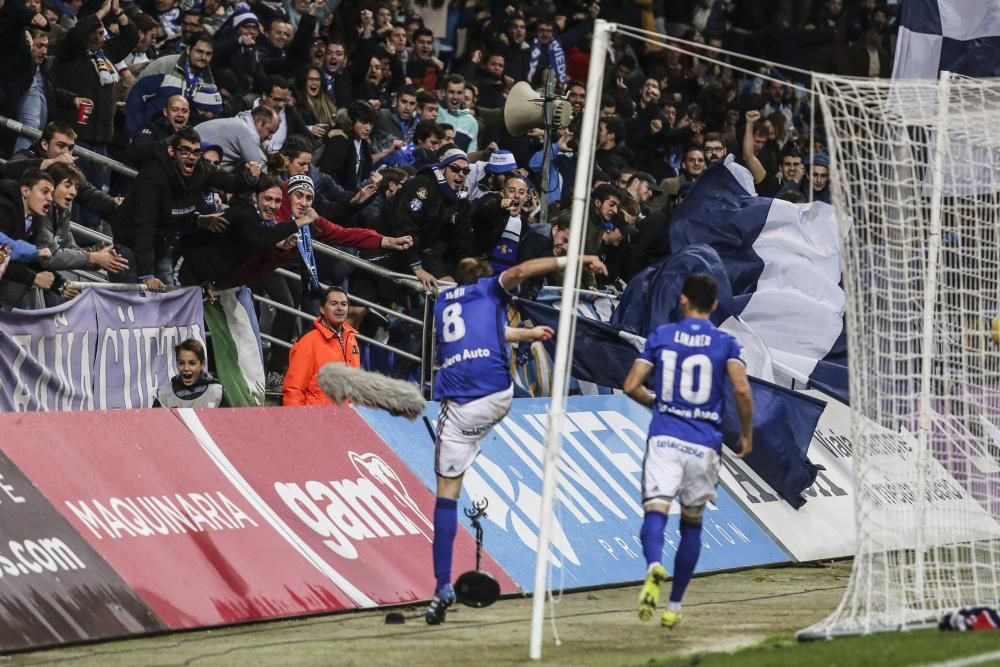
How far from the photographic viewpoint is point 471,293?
10.5m

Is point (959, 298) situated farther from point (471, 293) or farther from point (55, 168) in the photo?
point (55, 168)

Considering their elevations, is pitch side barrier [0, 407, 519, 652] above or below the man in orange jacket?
below

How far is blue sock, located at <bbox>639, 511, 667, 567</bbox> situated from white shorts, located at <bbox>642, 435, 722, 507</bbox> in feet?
0.37

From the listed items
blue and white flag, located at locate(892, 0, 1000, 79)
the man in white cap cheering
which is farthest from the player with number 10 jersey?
blue and white flag, located at locate(892, 0, 1000, 79)

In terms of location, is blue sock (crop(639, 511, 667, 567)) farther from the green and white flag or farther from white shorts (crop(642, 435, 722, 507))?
the green and white flag

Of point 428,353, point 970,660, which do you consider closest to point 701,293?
point 970,660

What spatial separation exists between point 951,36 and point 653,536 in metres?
8.99

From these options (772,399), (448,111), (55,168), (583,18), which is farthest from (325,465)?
(583,18)

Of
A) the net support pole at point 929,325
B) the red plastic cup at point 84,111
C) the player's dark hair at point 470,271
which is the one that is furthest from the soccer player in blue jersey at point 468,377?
the red plastic cup at point 84,111

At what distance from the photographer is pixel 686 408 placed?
9.85 metres

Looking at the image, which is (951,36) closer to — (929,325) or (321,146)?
(321,146)

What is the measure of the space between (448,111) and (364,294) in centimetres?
511

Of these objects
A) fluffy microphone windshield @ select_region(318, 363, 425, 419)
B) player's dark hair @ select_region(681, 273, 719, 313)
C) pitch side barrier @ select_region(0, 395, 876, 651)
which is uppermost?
player's dark hair @ select_region(681, 273, 719, 313)

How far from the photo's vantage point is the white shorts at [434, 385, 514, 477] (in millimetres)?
10359
